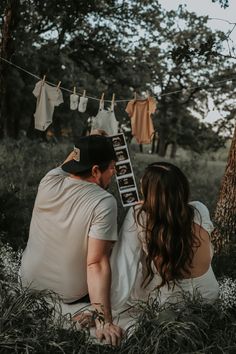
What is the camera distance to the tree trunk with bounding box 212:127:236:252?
5.23 metres

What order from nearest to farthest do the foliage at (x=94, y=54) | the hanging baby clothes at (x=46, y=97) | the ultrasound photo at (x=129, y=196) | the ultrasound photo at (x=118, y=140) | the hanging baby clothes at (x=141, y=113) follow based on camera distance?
the ultrasound photo at (x=118, y=140) < the ultrasound photo at (x=129, y=196) < the hanging baby clothes at (x=46, y=97) < the hanging baby clothes at (x=141, y=113) < the foliage at (x=94, y=54)

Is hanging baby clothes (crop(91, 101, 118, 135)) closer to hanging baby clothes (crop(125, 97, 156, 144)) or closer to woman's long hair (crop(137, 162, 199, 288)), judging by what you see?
hanging baby clothes (crop(125, 97, 156, 144))

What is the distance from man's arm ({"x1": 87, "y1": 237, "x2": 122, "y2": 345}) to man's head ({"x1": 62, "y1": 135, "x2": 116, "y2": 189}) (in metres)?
0.36

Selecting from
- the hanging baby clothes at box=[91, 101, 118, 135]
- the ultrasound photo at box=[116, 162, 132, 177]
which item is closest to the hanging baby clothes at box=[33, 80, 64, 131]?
the hanging baby clothes at box=[91, 101, 118, 135]

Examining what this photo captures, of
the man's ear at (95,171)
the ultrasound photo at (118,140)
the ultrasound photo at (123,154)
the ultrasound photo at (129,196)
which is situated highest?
the man's ear at (95,171)

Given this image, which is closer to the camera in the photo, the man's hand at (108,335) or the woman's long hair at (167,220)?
the man's hand at (108,335)

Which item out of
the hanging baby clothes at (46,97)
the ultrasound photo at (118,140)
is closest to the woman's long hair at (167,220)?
the ultrasound photo at (118,140)

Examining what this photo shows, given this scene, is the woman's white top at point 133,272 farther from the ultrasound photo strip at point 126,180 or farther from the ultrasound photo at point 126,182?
the ultrasound photo at point 126,182

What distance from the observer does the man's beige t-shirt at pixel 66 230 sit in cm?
276

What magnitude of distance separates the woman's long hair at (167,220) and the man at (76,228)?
0.63ft

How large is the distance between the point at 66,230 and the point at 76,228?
2.8 inches

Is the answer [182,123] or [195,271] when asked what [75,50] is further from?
[195,271]

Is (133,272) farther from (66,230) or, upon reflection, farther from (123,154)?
(123,154)

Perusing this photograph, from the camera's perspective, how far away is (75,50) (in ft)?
69.6
